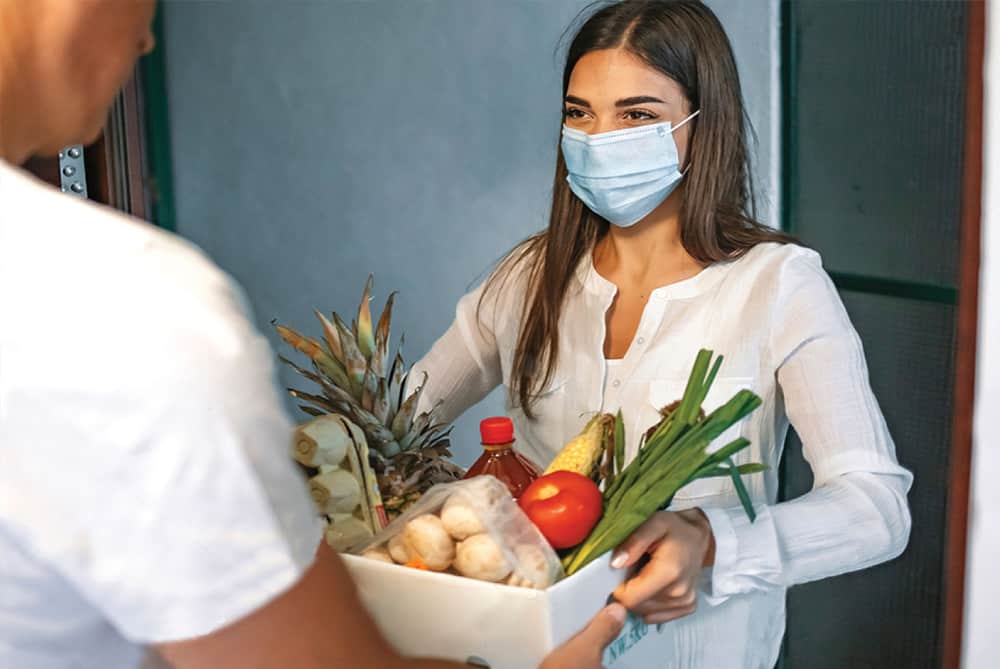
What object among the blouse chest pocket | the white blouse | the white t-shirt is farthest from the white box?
the blouse chest pocket

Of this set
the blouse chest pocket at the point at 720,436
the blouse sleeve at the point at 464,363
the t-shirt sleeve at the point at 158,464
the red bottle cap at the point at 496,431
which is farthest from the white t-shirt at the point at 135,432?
the blouse sleeve at the point at 464,363

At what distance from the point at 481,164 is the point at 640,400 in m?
0.55

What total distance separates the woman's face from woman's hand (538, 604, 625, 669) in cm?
84

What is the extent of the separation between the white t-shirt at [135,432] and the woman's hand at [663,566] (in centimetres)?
52

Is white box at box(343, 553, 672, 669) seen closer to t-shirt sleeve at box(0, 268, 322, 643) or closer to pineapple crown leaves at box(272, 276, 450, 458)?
pineapple crown leaves at box(272, 276, 450, 458)

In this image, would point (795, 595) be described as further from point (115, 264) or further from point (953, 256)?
point (115, 264)

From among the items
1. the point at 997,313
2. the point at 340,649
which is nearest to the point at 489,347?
the point at 997,313

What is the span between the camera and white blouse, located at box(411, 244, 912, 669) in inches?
54.3

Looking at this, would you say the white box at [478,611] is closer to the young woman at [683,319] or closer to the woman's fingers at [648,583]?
the woman's fingers at [648,583]

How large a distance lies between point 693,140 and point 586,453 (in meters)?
0.68

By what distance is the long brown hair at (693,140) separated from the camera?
1.64 meters

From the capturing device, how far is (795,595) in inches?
79.0

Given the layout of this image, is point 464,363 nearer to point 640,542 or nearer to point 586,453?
point 586,453

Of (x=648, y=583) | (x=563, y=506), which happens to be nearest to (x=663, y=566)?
(x=648, y=583)
